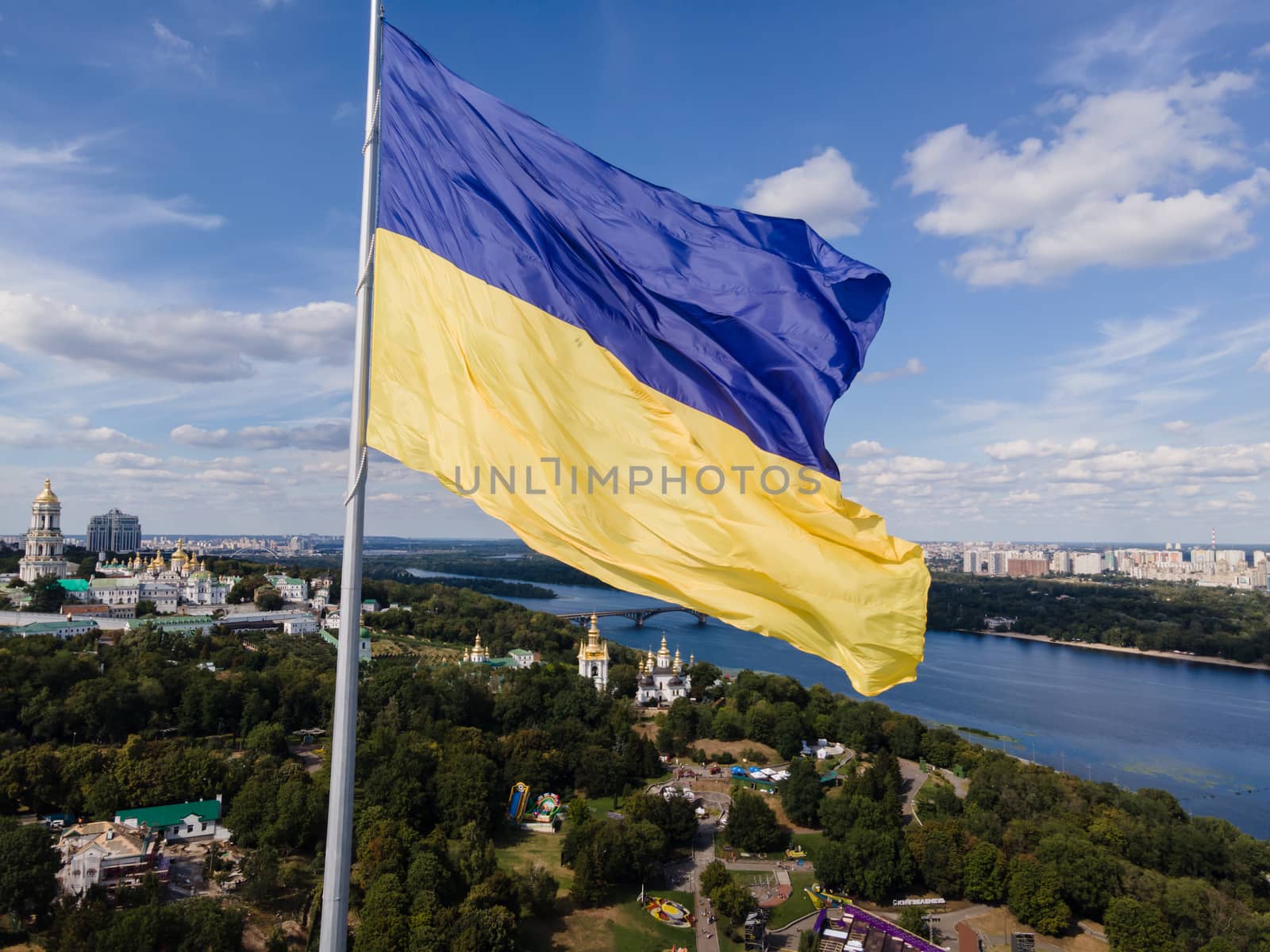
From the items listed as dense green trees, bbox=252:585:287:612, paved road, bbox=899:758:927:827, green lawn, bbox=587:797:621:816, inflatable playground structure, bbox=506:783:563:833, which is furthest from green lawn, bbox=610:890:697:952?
dense green trees, bbox=252:585:287:612

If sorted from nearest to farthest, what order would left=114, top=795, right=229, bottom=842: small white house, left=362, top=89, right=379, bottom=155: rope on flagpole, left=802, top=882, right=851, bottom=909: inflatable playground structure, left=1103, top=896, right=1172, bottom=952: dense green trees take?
left=362, top=89, right=379, bottom=155: rope on flagpole, left=1103, top=896, right=1172, bottom=952: dense green trees, left=802, top=882, right=851, bottom=909: inflatable playground structure, left=114, top=795, right=229, bottom=842: small white house

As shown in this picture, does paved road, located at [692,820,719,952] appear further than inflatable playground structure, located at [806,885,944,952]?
Yes

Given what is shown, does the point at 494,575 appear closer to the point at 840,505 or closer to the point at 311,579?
the point at 311,579

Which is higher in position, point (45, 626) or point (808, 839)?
point (45, 626)

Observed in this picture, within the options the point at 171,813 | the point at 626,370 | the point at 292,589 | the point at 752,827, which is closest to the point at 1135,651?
the point at 752,827

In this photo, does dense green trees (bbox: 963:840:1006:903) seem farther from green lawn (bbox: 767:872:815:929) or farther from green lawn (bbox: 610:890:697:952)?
green lawn (bbox: 610:890:697:952)

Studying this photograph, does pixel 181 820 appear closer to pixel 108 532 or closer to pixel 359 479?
pixel 359 479

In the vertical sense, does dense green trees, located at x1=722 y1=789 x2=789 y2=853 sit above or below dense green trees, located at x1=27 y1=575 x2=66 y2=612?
below

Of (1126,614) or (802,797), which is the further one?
(1126,614)

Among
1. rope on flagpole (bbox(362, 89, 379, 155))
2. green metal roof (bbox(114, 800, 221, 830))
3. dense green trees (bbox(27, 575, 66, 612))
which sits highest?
rope on flagpole (bbox(362, 89, 379, 155))
